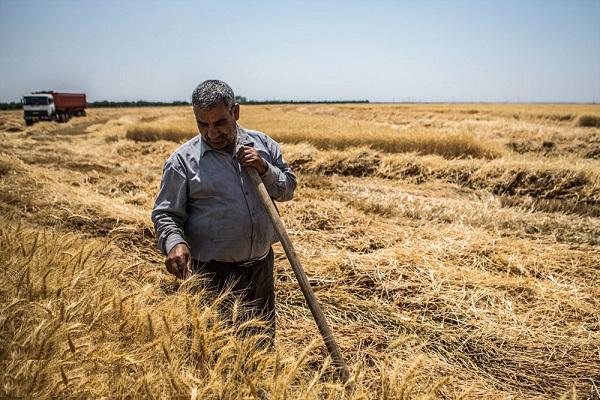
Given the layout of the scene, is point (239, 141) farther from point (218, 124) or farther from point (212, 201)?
point (212, 201)

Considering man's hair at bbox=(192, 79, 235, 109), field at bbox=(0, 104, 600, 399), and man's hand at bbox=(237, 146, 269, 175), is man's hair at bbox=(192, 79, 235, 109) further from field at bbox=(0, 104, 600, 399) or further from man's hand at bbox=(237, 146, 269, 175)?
field at bbox=(0, 104, 600, 399)

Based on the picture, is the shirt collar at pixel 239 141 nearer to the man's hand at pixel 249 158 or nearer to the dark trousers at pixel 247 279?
the man's hand at pixel 249 158

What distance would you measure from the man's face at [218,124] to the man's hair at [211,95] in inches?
0.7

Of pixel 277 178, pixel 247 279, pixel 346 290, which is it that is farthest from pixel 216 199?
pixel 346 290

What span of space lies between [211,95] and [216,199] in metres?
0.50

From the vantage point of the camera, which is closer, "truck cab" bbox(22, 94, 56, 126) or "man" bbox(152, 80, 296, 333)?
"man" bbox(152, 80, 296, 333)

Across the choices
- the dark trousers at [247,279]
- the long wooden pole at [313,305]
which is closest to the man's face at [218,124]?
the long wooden pole at [313,305]

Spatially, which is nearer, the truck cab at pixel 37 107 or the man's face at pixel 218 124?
the man's face at pixel 218 124

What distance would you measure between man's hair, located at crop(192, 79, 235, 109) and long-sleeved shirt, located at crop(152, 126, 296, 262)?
232 millimetres

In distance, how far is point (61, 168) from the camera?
8586 millimetres

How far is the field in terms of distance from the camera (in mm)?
1101

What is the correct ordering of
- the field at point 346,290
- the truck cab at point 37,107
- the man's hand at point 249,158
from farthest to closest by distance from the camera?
the truck cab at point 37,107 → the man's hand at point 249,158 → the field at point 346,290

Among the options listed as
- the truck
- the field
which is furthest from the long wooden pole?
the truck

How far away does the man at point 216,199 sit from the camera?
180 centimetres
